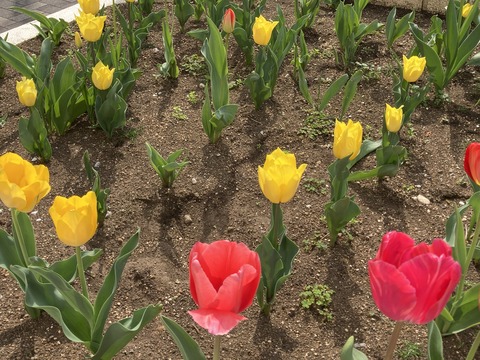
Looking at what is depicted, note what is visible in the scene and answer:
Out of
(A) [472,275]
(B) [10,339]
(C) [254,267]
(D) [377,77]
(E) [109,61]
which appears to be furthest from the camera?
(D) [377,77]

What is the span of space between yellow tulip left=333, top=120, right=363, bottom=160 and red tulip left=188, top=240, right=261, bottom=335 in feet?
3.02

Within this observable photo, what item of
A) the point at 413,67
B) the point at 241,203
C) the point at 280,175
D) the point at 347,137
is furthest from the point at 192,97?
the point at 280,175

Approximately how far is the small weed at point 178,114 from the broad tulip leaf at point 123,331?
1569mm

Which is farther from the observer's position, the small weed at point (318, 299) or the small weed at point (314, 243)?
the small weed at point (314, 243)

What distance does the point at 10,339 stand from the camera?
2.06m

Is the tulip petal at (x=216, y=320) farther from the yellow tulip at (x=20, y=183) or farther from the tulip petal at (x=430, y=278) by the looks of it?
the yellow tulip at (x=20, y=183)

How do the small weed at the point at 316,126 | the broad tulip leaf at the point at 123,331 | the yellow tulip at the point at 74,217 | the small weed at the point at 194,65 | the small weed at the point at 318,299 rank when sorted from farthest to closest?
the small weed at the point at 194,65 < the small weed at the point at 316,126 < the small weed at the point at 318,299 < the broad tulip leaf at the point at 123,331 < the yellow tulip at the point at 74,217

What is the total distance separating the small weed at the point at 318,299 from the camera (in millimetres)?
2186

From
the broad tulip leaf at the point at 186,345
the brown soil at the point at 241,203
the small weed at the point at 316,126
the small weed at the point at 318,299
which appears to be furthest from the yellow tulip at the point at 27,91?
the broad tulip leaf at the point at 186,345

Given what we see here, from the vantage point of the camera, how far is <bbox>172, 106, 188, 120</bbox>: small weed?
3.21 meters

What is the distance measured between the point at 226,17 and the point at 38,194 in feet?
5.72

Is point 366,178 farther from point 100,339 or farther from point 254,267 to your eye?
point 254,267

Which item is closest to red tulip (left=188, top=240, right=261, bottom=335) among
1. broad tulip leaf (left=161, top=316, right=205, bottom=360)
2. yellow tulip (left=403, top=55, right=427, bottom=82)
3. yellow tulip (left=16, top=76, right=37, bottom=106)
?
broad tulip leaf (left=161, top=316, right=205, bottom=360)

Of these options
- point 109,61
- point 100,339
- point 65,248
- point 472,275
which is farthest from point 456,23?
point 100,339
